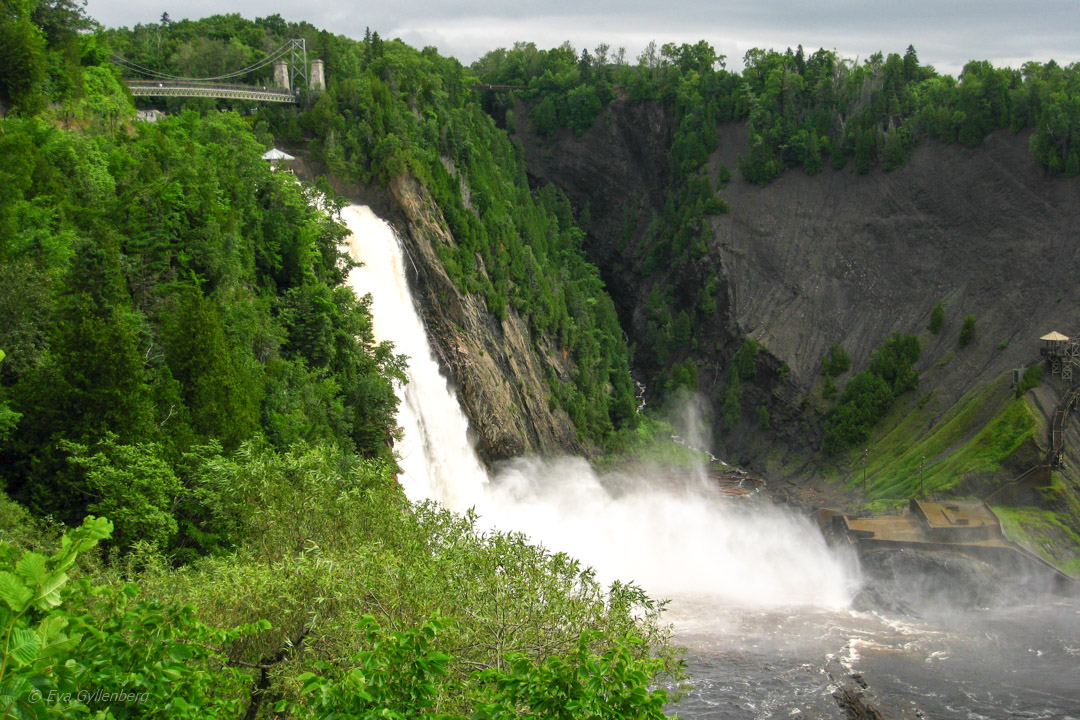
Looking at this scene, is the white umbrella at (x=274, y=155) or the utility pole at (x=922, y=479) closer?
the white umbrella at (x=274, y=155)

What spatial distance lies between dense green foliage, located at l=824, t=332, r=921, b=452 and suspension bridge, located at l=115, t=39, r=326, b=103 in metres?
44.5

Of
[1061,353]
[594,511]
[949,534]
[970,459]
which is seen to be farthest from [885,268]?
[594,511]

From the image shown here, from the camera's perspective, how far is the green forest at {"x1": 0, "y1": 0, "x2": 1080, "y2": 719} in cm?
1197

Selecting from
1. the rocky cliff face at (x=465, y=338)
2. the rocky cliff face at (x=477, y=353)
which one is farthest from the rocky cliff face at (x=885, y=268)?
the rocky cliff face at (x=465, y=338)

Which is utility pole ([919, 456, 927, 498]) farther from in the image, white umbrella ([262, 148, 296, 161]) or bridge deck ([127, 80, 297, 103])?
bridge deck ([127, 80, 297, 103])

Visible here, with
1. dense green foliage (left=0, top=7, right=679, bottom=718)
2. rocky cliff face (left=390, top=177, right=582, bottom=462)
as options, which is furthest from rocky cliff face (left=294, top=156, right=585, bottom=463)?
dense green foliage (left=0, top=7, right=679, bottom=718)

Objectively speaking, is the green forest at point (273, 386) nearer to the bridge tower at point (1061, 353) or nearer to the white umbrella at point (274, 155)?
the white umbrella at point (274, 155)

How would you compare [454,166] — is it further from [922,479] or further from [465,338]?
[922,479]

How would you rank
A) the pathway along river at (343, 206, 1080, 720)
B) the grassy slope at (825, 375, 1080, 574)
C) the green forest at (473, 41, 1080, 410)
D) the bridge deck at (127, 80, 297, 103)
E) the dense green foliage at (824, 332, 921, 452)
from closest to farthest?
the pathway along river at (343, 206, 1080, 720) → the grassy slope at (825, 375, 1080, 574) → the bridge deck at (127, 80, 297, 103) → the dense green foliage at (824, 332, 921, 452) → the green forest at (473, 41, 1080, 410)

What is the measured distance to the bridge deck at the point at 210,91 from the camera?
58.6 m

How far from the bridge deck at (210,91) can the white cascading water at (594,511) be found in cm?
1233

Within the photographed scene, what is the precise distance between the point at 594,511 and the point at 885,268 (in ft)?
121

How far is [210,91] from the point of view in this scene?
198 feet

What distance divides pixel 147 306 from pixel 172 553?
447 inches
